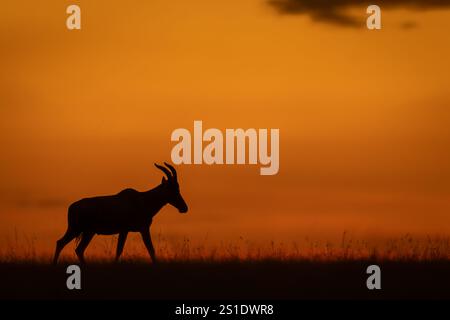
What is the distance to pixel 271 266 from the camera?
1970 centimetres

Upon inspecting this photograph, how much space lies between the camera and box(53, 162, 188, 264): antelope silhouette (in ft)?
69.3

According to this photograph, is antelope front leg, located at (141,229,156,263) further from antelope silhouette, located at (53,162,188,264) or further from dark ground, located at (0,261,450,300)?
dark ground, located at (0,261,450,300)

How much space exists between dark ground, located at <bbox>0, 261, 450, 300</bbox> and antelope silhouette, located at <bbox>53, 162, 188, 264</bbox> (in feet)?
4.53

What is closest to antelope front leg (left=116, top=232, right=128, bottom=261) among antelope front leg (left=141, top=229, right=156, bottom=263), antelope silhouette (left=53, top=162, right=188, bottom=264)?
antelope silhouette (left=53, top=162, right=188, bottom=264)

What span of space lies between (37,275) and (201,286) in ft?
8.76

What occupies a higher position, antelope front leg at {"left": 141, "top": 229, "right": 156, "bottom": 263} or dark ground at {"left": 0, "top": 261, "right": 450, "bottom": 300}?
antelope front leg at {"left": 141, "top": 229, "right": 156, "bottom": 263}

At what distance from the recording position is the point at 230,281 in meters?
18.8

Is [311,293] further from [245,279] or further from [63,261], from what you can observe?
[63,261]

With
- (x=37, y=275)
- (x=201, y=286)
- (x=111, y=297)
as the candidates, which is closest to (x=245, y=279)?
(x=201, y=286)

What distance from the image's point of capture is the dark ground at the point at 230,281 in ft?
60.7

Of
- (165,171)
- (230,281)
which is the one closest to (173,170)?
(165,171)

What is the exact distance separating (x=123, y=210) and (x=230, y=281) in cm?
339

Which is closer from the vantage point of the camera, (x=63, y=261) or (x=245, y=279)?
(x=245, y=279)

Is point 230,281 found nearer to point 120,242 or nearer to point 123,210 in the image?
point 120,242
